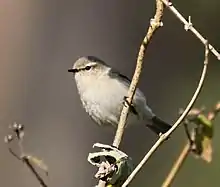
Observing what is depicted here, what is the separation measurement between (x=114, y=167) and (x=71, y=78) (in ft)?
11.6

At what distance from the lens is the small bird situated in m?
3.22

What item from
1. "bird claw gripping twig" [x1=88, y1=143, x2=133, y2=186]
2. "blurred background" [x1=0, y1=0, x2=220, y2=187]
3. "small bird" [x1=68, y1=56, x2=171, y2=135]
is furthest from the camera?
"blurred background" [x1=0, y1=0, x2=220, y2=187]

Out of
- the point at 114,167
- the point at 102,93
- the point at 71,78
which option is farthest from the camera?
the point at 71,78

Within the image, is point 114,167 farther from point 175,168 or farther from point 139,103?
point 139,103

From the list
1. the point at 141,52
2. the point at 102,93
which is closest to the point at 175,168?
the point at 141,52

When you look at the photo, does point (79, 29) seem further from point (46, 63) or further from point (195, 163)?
point (195, 163)

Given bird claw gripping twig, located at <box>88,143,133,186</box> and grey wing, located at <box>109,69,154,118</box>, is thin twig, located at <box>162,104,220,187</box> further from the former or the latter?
grey wing, located at <box>109,69,154,118</box>

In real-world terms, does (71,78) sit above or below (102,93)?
below

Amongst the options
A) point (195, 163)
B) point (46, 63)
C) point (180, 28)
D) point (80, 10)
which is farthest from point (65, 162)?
point (180, 28)

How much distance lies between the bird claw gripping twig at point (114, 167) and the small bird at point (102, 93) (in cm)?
171

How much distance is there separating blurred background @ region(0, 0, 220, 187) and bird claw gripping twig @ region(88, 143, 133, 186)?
3.06 meters

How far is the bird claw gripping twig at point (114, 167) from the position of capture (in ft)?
4.65

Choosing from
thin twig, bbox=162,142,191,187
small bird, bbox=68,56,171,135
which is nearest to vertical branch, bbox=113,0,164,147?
thin twig, bbox=162,142,191,187

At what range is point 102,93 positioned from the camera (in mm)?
3342
